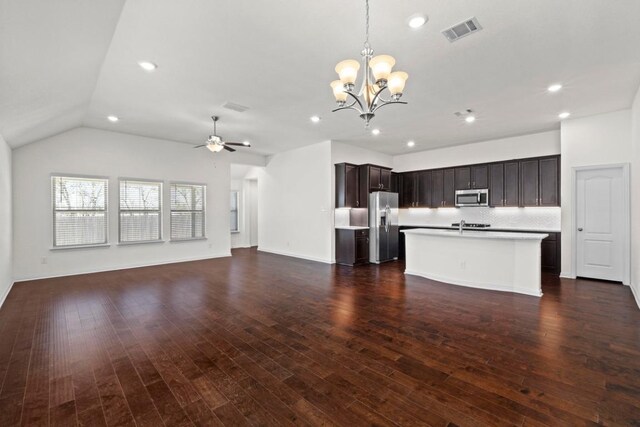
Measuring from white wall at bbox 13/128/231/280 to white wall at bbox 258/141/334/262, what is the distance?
146cm

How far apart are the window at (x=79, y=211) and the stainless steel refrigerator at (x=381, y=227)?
6.32m

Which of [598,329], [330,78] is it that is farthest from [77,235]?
[598,329]

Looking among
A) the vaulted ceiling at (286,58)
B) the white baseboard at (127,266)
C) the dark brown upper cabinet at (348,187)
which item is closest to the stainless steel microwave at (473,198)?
the vaulted ceiling at (286,58)

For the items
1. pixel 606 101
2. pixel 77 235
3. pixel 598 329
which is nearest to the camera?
pixel 598 329

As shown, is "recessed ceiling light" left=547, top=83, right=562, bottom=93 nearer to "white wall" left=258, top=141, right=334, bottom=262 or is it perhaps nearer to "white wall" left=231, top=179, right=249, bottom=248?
"white wall" left=258, top=141, right=334, bottom=262

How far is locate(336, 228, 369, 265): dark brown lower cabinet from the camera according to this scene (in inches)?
282

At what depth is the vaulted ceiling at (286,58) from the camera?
254cm

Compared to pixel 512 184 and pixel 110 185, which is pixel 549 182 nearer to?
pixel 512 184

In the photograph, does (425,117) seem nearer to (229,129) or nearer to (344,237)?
(344,237)

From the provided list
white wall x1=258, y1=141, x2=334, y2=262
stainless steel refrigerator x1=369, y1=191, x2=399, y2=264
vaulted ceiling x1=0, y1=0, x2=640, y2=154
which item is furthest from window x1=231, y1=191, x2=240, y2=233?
stainless steel refrigerator x1=369, y1=191, x2=399, y2=264

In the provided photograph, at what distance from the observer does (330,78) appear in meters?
3.93

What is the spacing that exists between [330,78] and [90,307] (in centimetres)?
468

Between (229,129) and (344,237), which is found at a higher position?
(229,129)

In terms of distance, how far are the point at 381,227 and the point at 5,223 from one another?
735 centimetres
